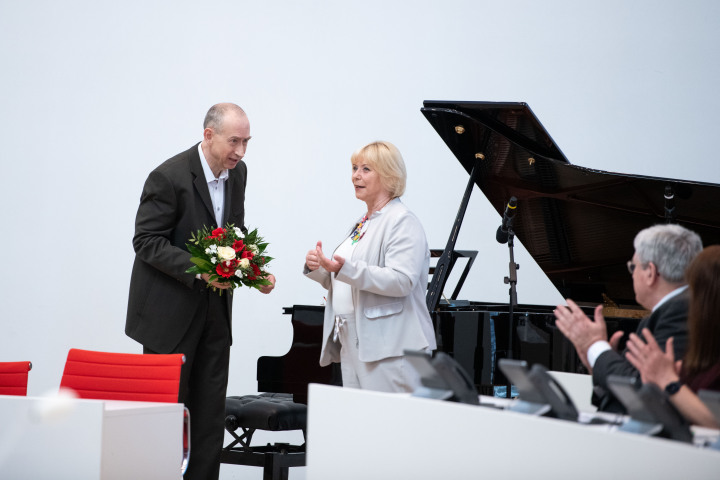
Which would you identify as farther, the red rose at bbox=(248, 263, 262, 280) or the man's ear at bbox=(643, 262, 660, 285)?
the red rose at bbox=(248, 263, 262, 280)

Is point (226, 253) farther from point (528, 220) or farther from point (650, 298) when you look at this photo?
point (528, 220)

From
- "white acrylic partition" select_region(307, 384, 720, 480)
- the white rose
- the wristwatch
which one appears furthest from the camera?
the white rose

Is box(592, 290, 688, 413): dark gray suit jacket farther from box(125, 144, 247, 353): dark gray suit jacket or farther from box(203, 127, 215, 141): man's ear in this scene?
box(203, 127, 215, 141): man's ear

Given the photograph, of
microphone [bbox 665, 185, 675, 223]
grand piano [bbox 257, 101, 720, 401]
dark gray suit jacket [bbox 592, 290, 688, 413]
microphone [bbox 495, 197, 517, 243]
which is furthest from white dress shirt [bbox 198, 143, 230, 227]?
microphone [bbox 665, 185, 675, 223]

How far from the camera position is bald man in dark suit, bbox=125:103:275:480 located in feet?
11.4

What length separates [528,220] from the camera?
4.73 meters

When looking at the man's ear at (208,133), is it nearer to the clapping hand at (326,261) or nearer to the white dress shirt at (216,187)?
the white dress shirt at (216,187)

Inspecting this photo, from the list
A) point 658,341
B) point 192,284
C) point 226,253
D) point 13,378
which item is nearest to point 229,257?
point 226,253

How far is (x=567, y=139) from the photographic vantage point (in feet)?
20.2

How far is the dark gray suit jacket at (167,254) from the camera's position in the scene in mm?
3439

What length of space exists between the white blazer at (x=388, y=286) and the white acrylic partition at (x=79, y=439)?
1010 mm

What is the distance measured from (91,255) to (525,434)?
486 cm

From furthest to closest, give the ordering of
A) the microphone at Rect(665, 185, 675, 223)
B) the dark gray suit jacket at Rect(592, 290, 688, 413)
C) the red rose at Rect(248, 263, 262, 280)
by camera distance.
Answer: the microphone at Rect(665, 185, 675, 223)
the red rose at Rect(248, 263, 262, 280)
the dark gray suit jacket at Rect(592, 290, 688, 413)

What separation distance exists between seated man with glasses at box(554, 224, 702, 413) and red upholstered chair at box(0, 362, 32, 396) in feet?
6.30
